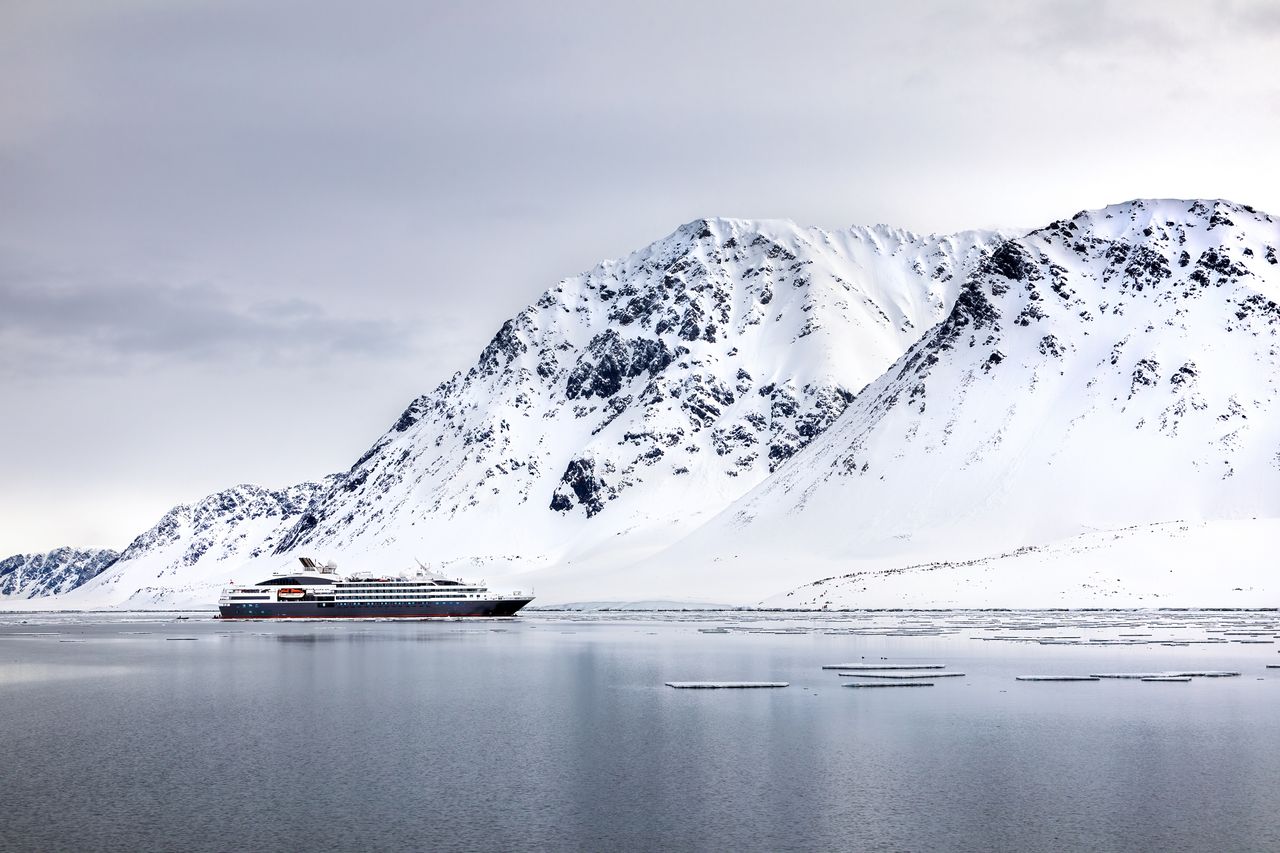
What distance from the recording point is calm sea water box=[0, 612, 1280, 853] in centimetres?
2617

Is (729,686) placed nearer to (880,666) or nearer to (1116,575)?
(880,666)

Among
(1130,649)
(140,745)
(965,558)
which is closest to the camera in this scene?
(140,745)

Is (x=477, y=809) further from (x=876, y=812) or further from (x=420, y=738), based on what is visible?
(x=420, y=738)

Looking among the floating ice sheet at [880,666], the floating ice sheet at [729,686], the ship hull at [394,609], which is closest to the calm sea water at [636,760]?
the floating ice sheet at [729,686]

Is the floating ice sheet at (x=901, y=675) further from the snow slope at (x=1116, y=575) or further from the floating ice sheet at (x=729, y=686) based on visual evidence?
the snow slope at (x=1116, y=575)

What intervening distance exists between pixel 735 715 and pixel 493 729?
9088 millimetres

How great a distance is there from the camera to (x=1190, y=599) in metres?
137

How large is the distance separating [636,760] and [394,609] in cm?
15519

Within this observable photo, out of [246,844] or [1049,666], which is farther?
[1049,666]

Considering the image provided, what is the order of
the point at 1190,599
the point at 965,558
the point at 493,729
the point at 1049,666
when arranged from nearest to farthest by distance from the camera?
the point at 493,729 → the point at 1049,666 → the point at 1190,599 → the point at 965,558

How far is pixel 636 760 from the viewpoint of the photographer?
35.2 metres

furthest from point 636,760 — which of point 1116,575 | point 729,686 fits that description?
point 1116,575

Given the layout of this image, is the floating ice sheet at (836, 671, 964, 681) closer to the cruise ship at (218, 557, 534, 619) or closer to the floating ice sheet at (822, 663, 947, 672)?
the floating ice sheet at (822, 663, 947, 672)

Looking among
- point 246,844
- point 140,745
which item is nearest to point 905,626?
point 140,745
